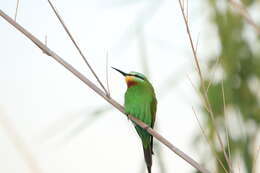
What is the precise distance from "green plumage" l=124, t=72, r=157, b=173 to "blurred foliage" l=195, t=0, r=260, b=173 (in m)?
0.42

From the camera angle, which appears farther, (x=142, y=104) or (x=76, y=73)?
(x=142, y=104)

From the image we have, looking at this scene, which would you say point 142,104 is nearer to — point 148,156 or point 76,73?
point 148,156

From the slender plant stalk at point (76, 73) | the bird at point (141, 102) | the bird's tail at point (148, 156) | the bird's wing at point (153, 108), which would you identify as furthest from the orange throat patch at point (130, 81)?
the slender plant stalk at point (76, 73)

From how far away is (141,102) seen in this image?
2926mm

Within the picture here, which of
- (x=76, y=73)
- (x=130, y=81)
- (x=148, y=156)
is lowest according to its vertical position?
(x=148, y=156)

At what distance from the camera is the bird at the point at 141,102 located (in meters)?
2.78

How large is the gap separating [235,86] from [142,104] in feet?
2.55

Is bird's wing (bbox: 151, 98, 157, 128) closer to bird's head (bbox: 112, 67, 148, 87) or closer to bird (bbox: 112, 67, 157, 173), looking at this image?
bird (bbox: 112, 67, 157, 173)

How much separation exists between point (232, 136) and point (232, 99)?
0.27m

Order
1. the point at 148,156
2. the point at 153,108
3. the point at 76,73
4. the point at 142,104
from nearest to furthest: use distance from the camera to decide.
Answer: the point at 76,73, the point at 148,156, the point at 142,104, the point at 153,108

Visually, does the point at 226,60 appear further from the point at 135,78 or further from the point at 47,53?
the point at 47,53

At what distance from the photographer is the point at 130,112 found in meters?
2.83

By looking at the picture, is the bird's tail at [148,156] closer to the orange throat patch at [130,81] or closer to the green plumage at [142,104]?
the green plumage at [142,104]

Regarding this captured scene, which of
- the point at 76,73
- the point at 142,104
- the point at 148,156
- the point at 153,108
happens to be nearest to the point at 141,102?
the point at 142,104
